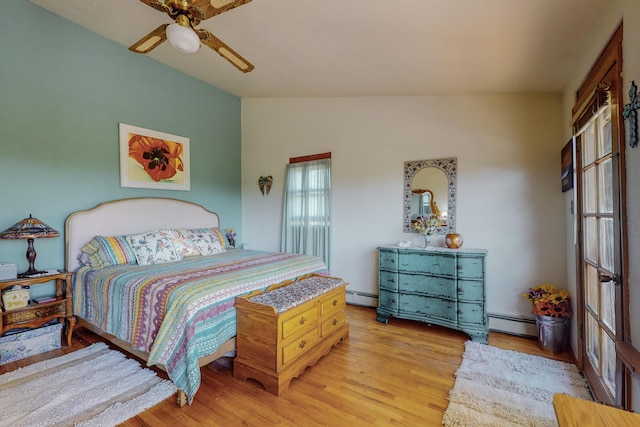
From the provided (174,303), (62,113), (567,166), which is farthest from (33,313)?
(567,166)

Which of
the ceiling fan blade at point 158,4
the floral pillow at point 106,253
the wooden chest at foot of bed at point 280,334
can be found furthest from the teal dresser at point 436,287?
the ceiling fan blade at point 158,4

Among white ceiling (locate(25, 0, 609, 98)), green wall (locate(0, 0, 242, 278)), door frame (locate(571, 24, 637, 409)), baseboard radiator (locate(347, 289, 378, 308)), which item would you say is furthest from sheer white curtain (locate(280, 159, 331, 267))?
door frame (locate(571, 24, 637, 409))

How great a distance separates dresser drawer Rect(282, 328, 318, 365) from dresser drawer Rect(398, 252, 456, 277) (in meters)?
1.35

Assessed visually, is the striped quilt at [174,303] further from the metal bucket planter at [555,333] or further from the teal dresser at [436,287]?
the metal bucket planter at [555,333]

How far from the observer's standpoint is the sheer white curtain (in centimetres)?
416

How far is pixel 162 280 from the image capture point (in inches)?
87.1

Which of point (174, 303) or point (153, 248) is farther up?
point (153, 248)

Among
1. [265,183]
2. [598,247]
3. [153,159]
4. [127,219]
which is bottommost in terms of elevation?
[598,247]

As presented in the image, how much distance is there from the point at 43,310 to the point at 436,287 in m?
3.73

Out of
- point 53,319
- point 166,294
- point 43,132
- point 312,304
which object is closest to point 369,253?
point 312,304

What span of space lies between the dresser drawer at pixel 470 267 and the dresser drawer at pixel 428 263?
→ 0.06 meters

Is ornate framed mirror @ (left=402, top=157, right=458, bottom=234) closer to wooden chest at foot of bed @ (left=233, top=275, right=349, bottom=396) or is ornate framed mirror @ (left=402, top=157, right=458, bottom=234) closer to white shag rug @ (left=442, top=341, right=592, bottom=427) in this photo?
white shag rug @ (left=442, top=341, right=592, bottom=427)

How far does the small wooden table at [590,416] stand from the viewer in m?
0.75

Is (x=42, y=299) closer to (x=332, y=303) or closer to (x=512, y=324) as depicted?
(x=332, y=303)
